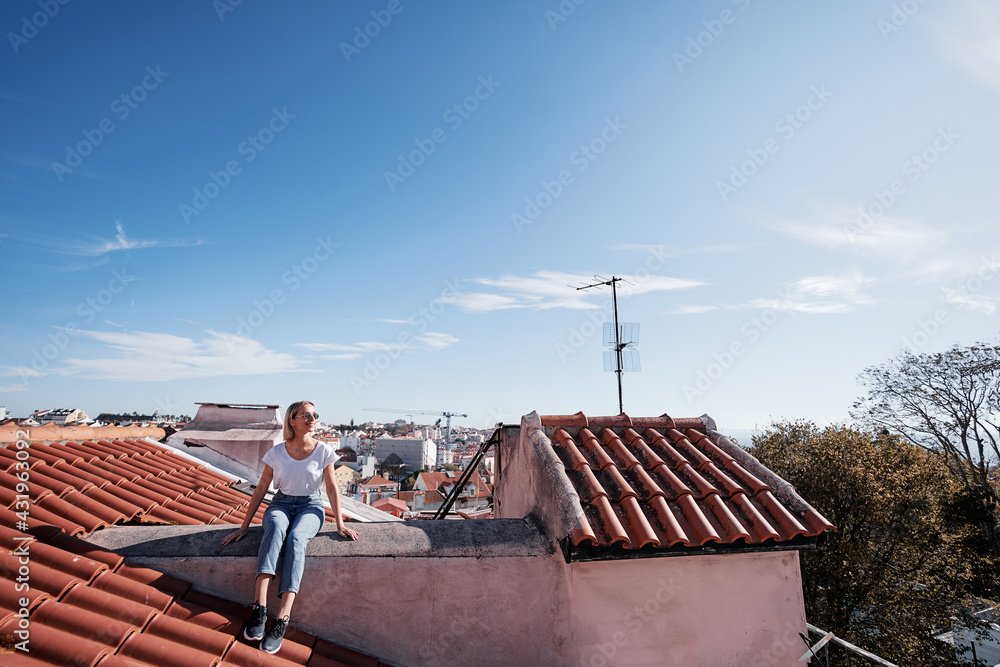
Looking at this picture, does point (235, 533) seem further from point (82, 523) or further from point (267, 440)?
point (267, 440)

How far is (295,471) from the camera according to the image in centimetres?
312

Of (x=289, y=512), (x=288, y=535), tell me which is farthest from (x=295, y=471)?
(x=288, y=535)

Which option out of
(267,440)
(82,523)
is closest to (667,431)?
(82,523)

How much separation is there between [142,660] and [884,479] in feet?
52.0

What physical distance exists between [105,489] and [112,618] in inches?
68.0

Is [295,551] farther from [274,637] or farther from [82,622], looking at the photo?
[82,622]

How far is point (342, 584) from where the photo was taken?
114 inches

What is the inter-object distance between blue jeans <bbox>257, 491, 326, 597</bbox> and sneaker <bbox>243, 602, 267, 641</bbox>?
0.13 meters

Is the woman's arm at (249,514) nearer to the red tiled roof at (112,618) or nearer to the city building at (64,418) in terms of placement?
the red tiled roof at (112,618)

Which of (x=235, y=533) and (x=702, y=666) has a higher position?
(x=235, y=533)

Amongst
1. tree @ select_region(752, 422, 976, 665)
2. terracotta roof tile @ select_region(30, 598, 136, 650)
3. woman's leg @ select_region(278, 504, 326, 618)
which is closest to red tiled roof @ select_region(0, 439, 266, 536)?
terracotta roof tile @ select_region(30, 598, 136, 650)

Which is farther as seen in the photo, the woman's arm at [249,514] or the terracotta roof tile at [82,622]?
the woman's arm at [249,514]

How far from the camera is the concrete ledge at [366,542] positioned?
112 inches

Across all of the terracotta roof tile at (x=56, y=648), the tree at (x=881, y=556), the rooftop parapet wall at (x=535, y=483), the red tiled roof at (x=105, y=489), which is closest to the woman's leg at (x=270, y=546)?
the terracotta roof tile at (x=56, y=648)
